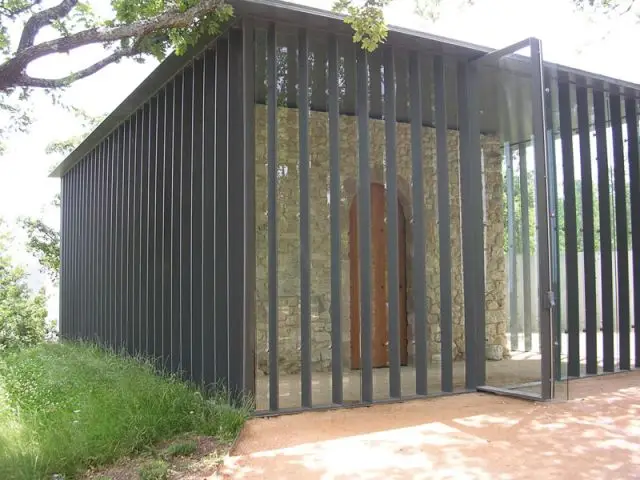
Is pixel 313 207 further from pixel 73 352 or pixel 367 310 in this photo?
pixel 73 352

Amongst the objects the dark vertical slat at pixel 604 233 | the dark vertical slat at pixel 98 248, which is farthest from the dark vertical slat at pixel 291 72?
the dark vertical slat at pixel 98 248

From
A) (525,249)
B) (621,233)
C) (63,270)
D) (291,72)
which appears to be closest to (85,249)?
(63,270)

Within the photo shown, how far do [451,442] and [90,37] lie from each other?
404 cm

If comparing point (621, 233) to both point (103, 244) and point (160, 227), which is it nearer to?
point (160, 227)

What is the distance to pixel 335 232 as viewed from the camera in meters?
5.50

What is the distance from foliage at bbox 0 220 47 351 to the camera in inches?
495

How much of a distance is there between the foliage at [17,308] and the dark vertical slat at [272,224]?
812 centimetres

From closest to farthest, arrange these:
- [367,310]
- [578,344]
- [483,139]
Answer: [367,310], [578,344], [483,139]

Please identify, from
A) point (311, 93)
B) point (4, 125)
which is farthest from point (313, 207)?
point (4, 125)

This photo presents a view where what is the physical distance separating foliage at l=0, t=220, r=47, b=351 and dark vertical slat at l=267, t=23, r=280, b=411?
26.7 feet

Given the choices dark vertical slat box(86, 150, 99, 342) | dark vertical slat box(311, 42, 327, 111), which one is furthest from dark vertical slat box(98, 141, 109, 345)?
dark vertical slat box(311, 42, 327, 111)

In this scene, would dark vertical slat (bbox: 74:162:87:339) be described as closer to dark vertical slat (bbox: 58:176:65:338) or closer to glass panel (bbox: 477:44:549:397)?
dark vertical slat (bbox: 58:176:65:338)

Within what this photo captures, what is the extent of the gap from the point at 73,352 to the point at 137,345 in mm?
1297

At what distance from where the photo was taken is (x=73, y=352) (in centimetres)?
868
